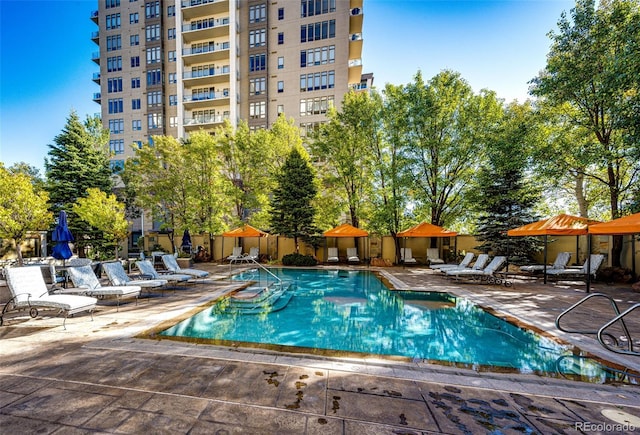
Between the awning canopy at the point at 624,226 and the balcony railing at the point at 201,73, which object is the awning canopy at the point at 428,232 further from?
the balcony railing at the point at 201,73

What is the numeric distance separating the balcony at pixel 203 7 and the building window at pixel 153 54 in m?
5.15

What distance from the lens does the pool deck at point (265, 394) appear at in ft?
8.16

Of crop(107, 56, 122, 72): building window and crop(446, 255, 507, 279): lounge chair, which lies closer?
crop(446, 255, 507, 279): lounge chair

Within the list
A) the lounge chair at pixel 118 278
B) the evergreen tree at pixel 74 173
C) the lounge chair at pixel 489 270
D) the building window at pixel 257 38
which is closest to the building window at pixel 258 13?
the building window at pixel 257 38

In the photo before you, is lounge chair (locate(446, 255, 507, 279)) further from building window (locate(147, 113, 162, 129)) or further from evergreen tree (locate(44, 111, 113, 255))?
building window (locate(147, 113, 162, 129))

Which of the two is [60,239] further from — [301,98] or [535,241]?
[301,98]

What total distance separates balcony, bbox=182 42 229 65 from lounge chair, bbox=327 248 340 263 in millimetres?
26192

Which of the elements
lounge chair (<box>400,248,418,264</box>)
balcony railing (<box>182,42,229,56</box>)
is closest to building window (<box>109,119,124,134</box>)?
balcony railing (<box>182,42,229,56</box>)

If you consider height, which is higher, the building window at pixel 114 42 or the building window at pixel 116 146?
the building window at pixel 114 42

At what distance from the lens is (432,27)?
41.4ft

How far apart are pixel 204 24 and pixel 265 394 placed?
127 feet

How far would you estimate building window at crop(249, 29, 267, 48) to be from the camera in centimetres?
2946

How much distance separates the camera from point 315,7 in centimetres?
2770

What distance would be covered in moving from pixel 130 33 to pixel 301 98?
23.8 meters
